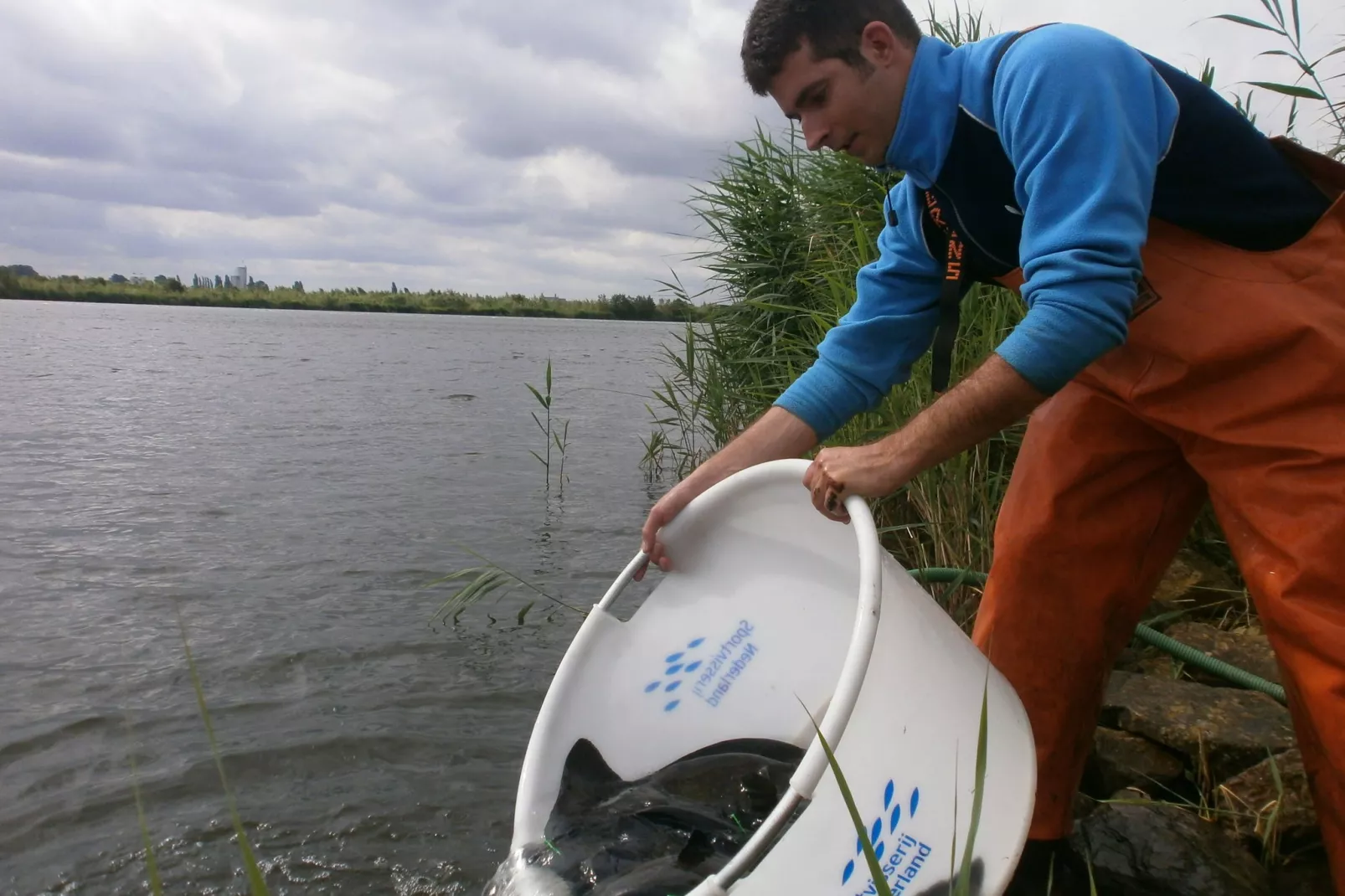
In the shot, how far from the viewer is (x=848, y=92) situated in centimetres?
193

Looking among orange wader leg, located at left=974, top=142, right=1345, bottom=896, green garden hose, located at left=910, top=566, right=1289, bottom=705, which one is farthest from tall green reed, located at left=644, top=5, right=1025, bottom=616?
orange wader leg, located at left=974, top=142, right=1345, bottom=896

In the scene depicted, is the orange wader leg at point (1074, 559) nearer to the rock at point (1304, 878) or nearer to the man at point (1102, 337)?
the man at point (1102, 337)

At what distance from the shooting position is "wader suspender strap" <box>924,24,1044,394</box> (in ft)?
7.02

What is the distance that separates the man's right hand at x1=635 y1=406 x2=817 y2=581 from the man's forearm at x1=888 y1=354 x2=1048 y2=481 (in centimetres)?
61

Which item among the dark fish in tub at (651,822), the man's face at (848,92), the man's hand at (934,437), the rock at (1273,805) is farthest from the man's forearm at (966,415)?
the rock at (1273,805)

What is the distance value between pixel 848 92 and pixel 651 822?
5.18 ft

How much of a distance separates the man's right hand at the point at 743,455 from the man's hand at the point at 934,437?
56 centimetres

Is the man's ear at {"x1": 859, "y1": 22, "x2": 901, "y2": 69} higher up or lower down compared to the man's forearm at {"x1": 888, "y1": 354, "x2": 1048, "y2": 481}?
higher up

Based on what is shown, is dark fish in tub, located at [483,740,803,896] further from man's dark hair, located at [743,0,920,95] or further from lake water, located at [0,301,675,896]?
man's dark hair, located at [743,0,920,95]

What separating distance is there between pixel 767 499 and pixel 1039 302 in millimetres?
721

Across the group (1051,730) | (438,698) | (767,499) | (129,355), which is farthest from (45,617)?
(129,355)

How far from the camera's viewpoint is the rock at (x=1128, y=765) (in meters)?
2.46

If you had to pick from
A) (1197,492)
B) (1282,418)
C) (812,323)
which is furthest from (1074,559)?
(812,323)

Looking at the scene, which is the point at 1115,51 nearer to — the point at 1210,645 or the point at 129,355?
the point at 1210,645
